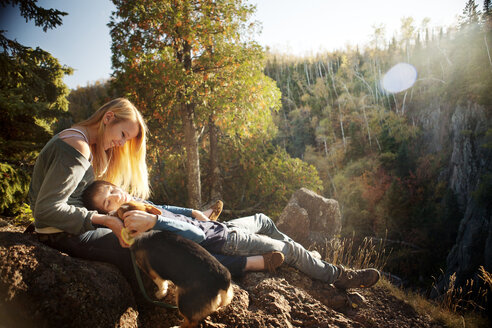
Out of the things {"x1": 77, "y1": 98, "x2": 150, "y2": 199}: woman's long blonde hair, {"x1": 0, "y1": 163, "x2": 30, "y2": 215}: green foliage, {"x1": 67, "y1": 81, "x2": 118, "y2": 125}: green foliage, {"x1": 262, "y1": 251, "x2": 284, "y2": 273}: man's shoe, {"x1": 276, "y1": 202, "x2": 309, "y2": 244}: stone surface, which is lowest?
{"x1": 276, "y1": 202, "x2": 309, "y2": 244}: stone surface

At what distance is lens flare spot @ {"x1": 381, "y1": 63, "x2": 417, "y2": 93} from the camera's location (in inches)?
1120

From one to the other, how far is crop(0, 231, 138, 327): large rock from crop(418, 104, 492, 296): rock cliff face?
385 inches

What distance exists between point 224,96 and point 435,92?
2507 cm

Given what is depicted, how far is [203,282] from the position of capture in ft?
5.08

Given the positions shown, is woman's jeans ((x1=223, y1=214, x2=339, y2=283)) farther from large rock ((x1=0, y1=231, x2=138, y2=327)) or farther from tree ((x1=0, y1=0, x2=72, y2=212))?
tree ((x1=0, y1=0, x2=72, y2=212))

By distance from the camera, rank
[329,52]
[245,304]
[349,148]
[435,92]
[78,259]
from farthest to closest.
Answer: [329,52] → [349,148] → [435,92] → [245,304] → [78,259]

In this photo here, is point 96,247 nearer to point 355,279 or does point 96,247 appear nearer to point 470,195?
point 355,279

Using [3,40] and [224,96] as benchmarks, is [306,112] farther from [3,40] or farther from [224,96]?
[3,40]

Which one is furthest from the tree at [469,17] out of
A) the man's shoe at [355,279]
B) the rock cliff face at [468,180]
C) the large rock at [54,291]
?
the large rock at [54,291]

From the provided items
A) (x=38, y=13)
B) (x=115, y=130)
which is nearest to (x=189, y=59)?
(x=38, y=13)

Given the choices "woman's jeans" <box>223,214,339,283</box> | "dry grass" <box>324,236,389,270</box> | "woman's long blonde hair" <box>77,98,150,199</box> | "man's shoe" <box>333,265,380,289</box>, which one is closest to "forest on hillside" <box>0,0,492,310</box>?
"woman's long blonde hair" <box>77,98,150,199</box>

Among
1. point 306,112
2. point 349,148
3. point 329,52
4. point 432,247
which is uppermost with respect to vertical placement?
point 329,52

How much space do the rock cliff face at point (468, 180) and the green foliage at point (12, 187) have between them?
1094 cm

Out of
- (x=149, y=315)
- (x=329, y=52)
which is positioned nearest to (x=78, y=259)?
(x=149, y=315)
